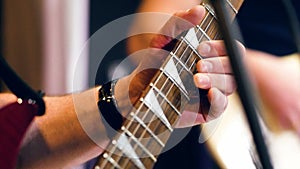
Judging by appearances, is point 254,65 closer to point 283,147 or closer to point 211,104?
point 283,147

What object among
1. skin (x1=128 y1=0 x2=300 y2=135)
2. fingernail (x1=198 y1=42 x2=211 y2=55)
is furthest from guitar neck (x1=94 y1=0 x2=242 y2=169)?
skin (x1=128 y1=0 x2=300 y2=135)

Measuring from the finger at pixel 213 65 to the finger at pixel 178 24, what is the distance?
0.14 ft

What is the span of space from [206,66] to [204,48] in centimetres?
2

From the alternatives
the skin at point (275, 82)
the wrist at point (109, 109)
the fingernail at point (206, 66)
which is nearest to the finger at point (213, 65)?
the fingernail at point (206, 66)

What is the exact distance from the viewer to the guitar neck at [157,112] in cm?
59

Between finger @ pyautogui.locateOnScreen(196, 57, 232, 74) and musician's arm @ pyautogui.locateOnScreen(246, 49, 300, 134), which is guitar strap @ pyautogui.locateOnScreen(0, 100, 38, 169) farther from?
musician's arm @ pyautogui.locateOnScreen(246, 49, 300, 134)

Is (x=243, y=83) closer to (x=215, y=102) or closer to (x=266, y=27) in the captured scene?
(x=215, y=102)

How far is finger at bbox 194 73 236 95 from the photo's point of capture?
0.68 meters

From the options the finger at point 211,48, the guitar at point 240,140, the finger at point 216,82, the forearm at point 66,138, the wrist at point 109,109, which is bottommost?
the guitar at point 240,140

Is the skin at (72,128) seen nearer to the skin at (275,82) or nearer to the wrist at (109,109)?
the wrist at (109,109)

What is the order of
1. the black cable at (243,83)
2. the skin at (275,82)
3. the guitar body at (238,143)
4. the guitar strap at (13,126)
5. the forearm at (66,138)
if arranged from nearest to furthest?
1. the black cable at (243,83)
2. the guitar strap at (13,126)
3. the forearm at (66,138)
4. the guitar body at (238,143)
5. the skin at (275,82)

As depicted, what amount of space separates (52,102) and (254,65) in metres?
0.32

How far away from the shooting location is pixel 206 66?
27.4 inches

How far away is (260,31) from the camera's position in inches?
41.4
